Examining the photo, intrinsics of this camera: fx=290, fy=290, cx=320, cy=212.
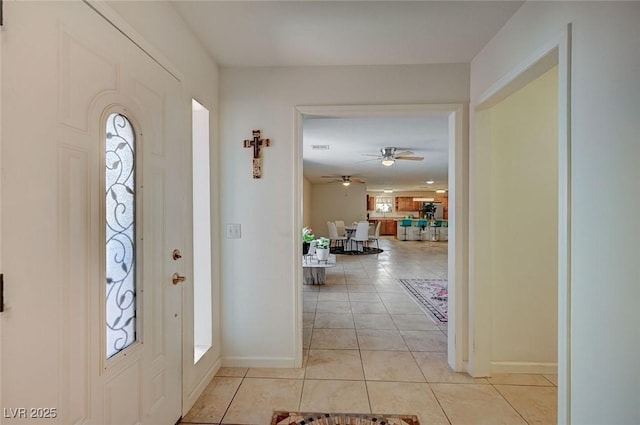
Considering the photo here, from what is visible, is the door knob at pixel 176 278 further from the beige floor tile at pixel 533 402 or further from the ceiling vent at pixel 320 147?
the ceiling vent at pixel 320 147

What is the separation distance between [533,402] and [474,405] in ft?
1.39

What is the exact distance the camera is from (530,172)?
7.41ft

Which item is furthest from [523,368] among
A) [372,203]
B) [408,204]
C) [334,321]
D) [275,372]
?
[408,204]

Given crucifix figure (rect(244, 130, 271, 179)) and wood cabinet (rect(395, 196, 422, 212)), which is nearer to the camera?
crucifix figure (rect(244, 130, 271, 179))

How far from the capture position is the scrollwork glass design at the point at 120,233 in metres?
1.20

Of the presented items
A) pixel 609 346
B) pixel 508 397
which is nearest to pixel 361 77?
pixel 609 346

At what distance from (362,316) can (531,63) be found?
295cm

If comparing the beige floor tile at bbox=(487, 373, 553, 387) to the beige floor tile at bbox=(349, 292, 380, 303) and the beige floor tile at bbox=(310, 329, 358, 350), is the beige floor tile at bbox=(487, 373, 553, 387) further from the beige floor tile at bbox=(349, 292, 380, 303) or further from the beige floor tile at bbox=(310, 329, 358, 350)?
the beige floor tile at bbox=(349, 292, 380, 303)

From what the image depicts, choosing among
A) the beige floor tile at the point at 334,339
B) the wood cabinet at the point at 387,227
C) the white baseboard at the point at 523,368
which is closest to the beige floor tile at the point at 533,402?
the white baseboard at the point at 523,368

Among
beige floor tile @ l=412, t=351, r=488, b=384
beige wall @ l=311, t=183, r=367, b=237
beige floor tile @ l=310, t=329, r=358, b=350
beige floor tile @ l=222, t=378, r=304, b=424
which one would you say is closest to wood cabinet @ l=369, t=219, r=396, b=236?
beige wall @ l=311, t=183, r=367, b=237

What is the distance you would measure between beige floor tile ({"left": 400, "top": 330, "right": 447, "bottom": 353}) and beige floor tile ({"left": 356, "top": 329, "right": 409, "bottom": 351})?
0.07 metres

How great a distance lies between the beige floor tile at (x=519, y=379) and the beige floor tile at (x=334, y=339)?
3.72 feet

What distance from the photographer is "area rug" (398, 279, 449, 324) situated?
3.64m

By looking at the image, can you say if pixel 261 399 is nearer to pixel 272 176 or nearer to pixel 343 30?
pixel 272 176
